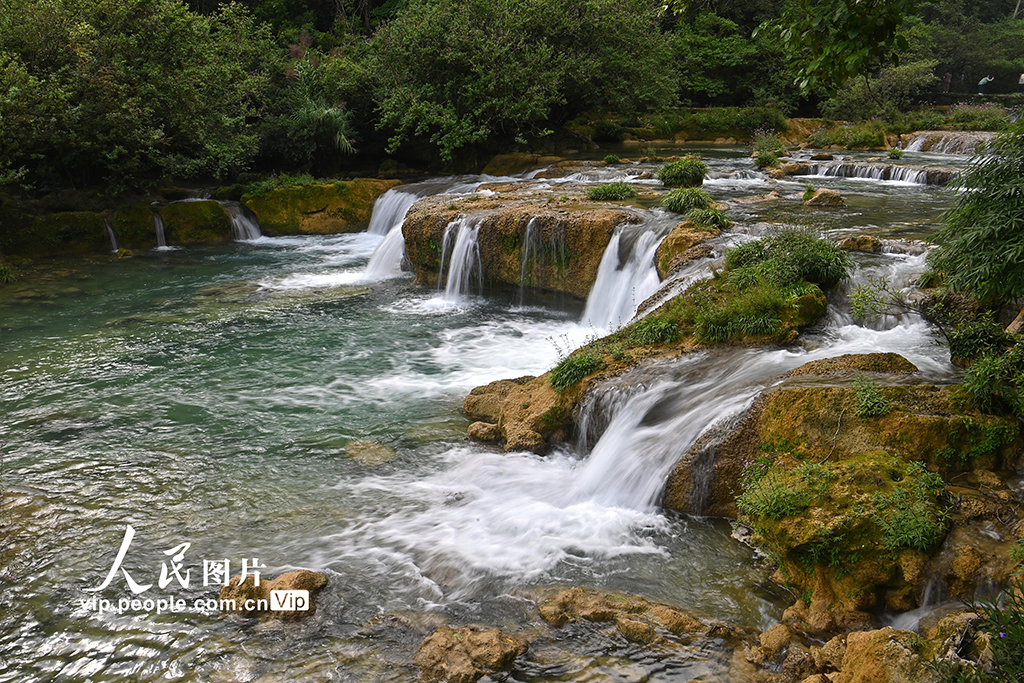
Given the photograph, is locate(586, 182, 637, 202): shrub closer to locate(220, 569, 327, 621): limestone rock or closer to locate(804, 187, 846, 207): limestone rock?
locate(804, 187, 846, 207): limestone rock

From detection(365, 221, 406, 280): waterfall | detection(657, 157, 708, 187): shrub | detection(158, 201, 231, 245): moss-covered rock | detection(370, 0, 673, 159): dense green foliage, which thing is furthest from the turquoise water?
detection(370, 0, 673, 159): dense green foliage

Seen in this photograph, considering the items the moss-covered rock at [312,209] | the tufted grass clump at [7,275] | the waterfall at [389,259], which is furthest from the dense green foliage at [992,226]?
the tufted grass clump at [7,275]

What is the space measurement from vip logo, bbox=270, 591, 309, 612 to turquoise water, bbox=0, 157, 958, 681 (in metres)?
0.14

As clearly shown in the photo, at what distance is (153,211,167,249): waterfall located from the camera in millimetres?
21641

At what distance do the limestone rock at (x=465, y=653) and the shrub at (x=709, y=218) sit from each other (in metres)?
9.21

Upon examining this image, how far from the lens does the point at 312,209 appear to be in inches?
911

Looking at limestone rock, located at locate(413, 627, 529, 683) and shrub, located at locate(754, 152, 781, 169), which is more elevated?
shrub, located at locate(754, 152, 781, 169)

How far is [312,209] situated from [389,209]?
2.62m

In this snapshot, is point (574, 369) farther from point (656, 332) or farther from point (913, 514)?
point (913, 514)

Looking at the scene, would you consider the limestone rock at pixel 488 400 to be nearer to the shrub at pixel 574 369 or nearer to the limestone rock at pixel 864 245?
the shrub at pixel 574 369

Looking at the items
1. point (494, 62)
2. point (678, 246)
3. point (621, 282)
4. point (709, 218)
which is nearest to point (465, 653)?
point (678, 246)

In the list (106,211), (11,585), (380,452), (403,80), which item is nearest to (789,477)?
(380,452)

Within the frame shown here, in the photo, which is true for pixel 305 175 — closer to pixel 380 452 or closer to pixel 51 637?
pixel 380 452

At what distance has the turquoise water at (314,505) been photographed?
5.54 metres
